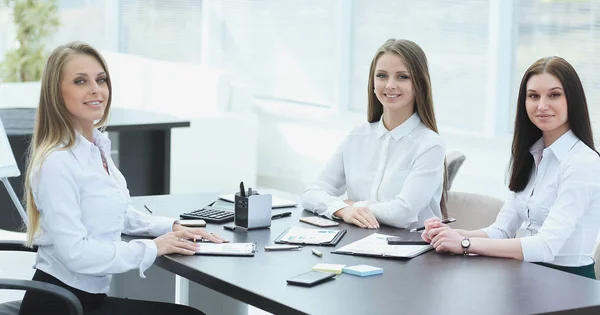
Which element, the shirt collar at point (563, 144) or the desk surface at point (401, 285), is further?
the shirt collar at point (563, 144)

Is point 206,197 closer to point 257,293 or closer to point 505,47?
point 257,293

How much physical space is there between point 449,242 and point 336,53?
5.01 m

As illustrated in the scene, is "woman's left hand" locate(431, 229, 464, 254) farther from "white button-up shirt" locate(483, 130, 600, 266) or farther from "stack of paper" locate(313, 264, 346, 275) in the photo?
"stack of paper" locate(313, 264, 346, 275)

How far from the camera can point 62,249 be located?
2.79 meters

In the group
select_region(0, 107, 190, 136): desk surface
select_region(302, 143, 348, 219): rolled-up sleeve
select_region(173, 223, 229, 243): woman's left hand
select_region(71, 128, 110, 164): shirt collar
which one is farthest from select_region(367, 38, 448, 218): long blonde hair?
select_region(0, 107, 190, 136): desk surface

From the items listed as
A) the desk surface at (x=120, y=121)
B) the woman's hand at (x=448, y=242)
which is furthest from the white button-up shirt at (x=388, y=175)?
the desk surface at (x=120, y=121)

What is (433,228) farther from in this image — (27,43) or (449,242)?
(27,43)

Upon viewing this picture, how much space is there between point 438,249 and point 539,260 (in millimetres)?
306

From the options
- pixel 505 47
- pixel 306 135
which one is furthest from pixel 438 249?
pixel 306 135

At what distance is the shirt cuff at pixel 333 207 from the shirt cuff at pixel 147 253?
0.81 meters

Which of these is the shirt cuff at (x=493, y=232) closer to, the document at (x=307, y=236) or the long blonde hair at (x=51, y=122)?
the document at (x=307, y=236)

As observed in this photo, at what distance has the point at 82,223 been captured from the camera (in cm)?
287

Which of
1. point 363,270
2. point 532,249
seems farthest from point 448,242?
point 363,270

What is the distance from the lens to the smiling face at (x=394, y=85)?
3572 mm
